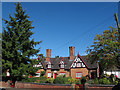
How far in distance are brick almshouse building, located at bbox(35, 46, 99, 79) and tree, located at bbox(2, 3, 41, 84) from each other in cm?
1858

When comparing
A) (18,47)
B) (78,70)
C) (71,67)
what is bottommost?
(78,70)

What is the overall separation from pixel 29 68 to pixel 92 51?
9070 mm

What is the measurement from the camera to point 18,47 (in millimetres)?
15086

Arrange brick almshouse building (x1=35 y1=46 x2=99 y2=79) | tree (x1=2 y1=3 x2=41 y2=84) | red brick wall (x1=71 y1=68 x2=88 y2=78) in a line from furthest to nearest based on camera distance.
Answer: red brick wall (x1=71 y1=68 x2=88 y2=78), brick almshouse building (x1=35 y1=46 x2=99 y2=79), tree (x1=2 y1=3 x2=41 y2=84)

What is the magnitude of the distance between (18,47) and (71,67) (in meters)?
22.6

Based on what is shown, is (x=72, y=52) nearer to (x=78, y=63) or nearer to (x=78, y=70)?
(x=78, y=63)

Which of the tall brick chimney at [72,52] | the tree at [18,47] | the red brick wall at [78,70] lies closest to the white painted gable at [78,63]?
the red brick wall at [78,70]

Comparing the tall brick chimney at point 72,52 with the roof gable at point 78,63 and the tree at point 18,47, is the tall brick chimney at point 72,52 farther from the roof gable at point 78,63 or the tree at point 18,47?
the tree at point 18,47

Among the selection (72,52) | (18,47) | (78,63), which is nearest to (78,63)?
(78,63)

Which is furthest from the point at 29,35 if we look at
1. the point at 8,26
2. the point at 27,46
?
the point at 8,26

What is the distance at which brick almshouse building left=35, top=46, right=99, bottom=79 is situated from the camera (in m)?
34.0

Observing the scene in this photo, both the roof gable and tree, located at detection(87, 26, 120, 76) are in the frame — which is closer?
tree, located at detection(87, 26, 120, 76)

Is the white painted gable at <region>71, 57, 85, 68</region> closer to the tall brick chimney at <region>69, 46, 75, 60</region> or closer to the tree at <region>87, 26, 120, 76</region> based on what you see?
the tall brick chimney at <region>69, 46, 75, 60</region>

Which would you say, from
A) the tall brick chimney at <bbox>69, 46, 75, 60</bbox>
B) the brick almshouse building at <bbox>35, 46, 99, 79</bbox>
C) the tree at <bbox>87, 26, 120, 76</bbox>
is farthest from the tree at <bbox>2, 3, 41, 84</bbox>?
the tall brick chimney at <bbox>69, 46, 75, 60</bbox>
